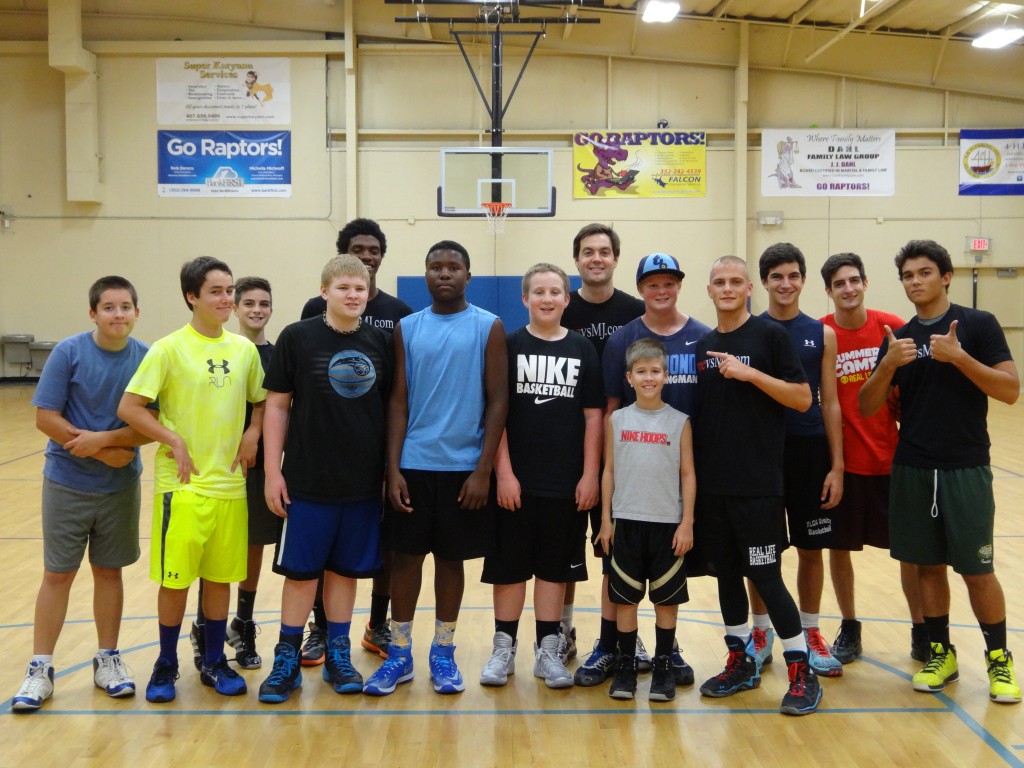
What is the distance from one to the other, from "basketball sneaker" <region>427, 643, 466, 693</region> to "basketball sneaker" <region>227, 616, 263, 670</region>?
2.60 feet

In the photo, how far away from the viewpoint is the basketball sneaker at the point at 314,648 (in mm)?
3908

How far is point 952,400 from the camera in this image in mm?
3545

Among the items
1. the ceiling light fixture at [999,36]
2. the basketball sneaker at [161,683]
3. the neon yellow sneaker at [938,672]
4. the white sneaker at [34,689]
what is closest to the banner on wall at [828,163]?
the ceiling light fixture at [999,36]

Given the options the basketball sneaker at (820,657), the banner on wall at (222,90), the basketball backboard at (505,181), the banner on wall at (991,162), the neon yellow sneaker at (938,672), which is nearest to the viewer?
the neon yellow sneaker at (938,672)

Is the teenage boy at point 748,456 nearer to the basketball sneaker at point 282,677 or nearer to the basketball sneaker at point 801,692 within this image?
the basketball sneaker at point 801,692

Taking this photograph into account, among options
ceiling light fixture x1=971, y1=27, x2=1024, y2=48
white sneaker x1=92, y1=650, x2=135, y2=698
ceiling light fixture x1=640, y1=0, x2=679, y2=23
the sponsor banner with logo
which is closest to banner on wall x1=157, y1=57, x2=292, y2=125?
the sponsor banner with logo

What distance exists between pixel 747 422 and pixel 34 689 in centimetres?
290

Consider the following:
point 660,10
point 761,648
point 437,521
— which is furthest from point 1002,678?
point 660,10

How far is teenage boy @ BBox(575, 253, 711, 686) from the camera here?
3688mm

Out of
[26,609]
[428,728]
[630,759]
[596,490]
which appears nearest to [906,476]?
[596,490]

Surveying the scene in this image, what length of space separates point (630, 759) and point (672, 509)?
0.93m

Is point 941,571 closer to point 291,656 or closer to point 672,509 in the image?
point 672,509

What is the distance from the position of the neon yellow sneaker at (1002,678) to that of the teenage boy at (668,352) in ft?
3.78

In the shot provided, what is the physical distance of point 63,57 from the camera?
549 inches
